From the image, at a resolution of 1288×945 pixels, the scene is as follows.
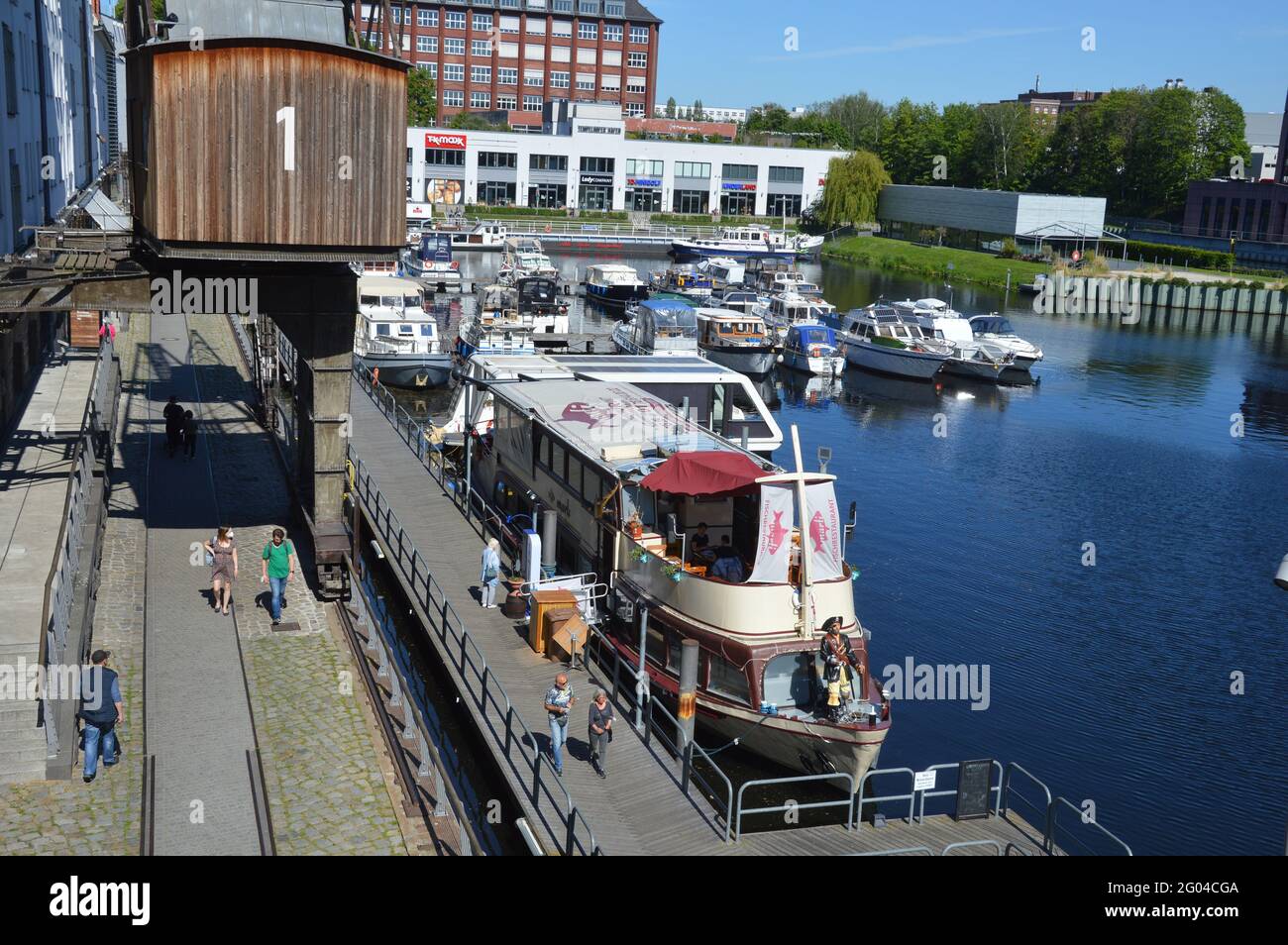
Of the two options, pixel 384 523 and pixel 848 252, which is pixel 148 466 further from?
pixel 848 252

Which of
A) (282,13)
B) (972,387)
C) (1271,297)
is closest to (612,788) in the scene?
(282,13)

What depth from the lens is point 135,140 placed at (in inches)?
929

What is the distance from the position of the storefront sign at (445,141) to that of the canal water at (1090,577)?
243 ft

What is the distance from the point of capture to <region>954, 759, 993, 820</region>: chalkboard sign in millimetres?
15867

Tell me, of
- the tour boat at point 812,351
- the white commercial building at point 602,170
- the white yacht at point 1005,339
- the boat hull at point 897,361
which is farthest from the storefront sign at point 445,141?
the white yacht at point 1005,339

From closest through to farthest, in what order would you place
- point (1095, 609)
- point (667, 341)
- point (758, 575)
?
point (758, 575)
point (1095, 609)
point (667, 341)

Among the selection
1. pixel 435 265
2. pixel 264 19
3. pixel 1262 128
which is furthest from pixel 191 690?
Answer: pixel 1262 128

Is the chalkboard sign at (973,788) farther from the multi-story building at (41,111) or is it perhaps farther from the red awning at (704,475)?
the multi-story building at (41,111)

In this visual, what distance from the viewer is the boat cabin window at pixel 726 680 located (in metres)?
19.0

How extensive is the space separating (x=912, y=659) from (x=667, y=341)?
31.3 meters

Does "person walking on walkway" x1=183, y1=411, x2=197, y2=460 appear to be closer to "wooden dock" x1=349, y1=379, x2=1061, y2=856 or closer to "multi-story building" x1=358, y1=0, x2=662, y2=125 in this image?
"wooden dock" x1=349, y1=379, x2=1061, y2=856

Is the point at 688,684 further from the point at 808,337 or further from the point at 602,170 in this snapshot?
the point at 602,170

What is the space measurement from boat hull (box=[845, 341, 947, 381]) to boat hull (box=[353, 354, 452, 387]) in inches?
866

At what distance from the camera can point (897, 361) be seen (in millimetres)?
60250
